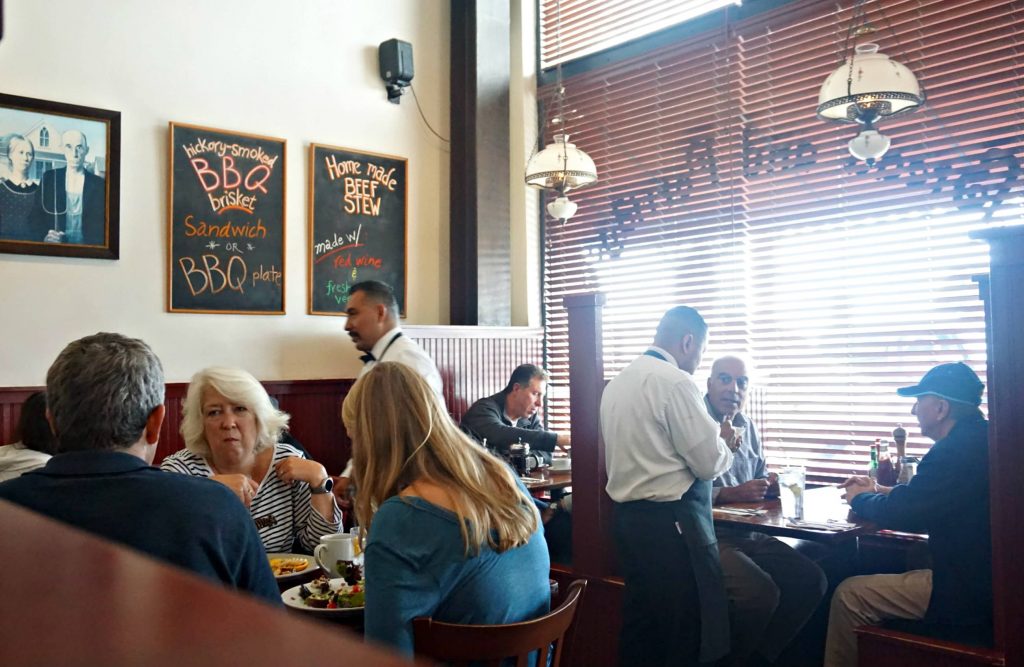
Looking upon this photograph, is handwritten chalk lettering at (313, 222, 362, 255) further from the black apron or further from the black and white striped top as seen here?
the black apron

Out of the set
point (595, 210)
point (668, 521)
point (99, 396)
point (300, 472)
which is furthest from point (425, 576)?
point (595, 210)

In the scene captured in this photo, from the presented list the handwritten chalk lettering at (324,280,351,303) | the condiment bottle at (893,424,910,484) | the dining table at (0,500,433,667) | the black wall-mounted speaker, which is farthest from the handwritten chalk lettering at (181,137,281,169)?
the dining table at (0,500,433,667)

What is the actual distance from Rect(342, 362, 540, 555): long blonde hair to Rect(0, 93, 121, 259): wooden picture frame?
3094mm

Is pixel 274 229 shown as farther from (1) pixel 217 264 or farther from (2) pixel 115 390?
(2) pixel 115 390

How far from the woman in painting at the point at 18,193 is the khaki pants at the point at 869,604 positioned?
4.12 meters

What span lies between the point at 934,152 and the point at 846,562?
209cm

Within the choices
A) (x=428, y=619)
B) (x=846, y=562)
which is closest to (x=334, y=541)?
(x=428, y=619)

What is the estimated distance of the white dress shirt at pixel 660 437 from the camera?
332 cm

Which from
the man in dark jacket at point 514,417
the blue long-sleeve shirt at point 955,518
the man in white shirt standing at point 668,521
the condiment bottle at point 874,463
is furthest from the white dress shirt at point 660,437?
the man in dark jacket at point 514,417

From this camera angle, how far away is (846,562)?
4.24 m

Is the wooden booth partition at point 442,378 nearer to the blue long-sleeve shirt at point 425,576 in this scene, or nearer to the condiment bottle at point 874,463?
the condiment bottle at point 874,463

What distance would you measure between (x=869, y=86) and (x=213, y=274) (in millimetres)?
3546

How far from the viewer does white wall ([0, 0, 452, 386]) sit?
443 centimetres

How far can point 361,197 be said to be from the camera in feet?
18.7
